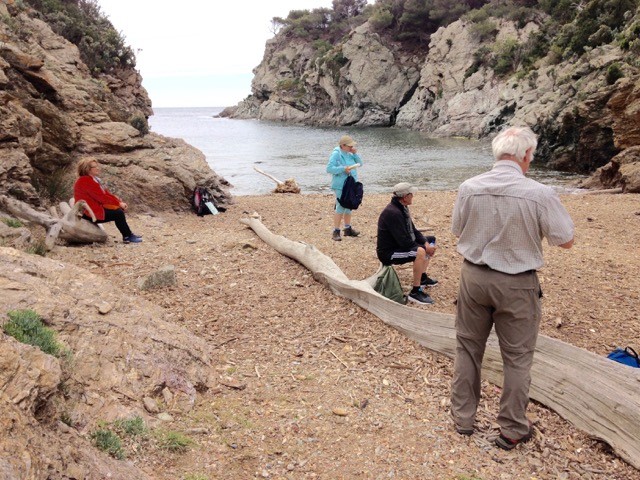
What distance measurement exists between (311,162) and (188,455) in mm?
29042

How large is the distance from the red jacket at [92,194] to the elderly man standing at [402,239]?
4.32 metres

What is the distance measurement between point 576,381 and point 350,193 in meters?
5.32

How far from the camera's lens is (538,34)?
150 ft

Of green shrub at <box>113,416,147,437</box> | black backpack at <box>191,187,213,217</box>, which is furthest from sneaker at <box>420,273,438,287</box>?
black backpack at <box>191,187,213,217</box>

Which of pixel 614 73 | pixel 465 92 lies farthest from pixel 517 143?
pixel 465 92

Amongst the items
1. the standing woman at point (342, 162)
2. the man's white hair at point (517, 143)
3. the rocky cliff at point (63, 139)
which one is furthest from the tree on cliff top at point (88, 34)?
the man's white hair at point (517, 143)

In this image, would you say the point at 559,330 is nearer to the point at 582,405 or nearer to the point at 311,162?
the point at 582,405

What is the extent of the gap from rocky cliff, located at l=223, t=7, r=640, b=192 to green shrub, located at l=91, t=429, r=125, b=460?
1684 cm

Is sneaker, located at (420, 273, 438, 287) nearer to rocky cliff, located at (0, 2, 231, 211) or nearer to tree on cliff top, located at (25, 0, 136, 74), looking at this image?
rocky cliff, located at (0, 2, 231, 211)

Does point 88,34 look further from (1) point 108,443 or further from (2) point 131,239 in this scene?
(1) point 108,443

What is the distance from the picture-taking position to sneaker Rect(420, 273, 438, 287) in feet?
20.7

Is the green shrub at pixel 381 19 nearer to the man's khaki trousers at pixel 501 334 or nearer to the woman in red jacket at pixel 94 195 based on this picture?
the woman in red jacket at pixel 94 195

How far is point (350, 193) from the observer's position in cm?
852

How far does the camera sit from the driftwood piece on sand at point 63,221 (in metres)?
7.05
